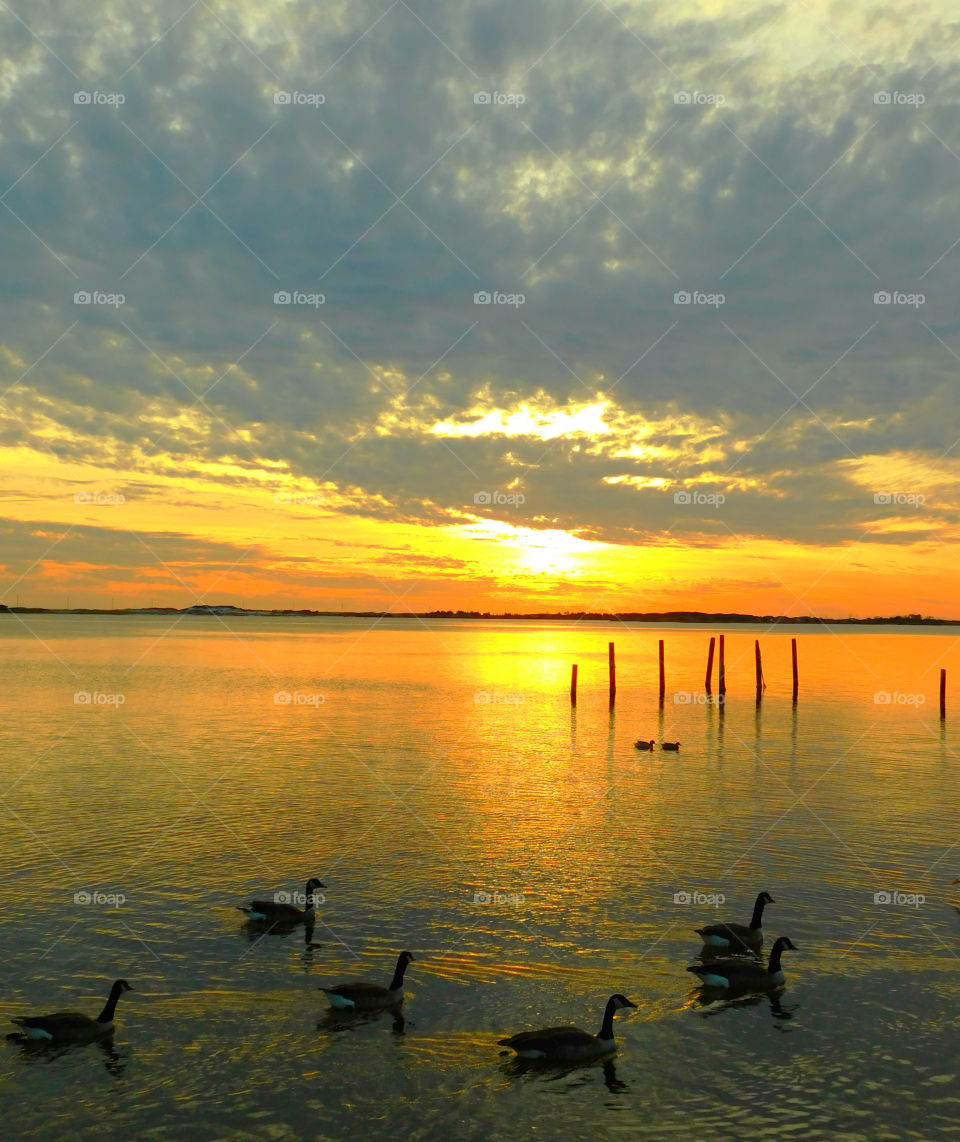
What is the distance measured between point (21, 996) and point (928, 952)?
757 inches

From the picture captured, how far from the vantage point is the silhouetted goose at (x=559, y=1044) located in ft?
49.9

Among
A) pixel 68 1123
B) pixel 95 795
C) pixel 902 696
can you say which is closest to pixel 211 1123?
pixel 68 1123

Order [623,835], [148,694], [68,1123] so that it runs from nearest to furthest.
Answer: [68,1123] → [623,835] → [148,694]

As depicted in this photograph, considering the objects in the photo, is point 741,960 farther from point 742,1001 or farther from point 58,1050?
point 58,1050

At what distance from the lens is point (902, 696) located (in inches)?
3189

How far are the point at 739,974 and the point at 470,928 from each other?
6.39 meters

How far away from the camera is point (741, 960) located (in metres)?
19.3

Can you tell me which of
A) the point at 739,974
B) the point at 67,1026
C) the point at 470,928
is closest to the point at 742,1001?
the point at 739,974

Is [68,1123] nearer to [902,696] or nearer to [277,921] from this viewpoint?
[277,921]

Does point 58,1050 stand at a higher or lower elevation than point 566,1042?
lower

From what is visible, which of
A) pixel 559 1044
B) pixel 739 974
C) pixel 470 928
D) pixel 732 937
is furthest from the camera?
pixel 470 928

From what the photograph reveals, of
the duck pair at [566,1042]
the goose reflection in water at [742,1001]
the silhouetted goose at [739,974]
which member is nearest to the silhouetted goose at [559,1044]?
the duck pair at [566,1042]

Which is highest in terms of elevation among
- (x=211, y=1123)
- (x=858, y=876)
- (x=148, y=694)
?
(x=148, y=694)

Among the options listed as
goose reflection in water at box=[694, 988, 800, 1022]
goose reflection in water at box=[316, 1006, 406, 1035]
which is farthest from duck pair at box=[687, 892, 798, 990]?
goose reflection in water at box=[316, 1006, 406, 1035]
